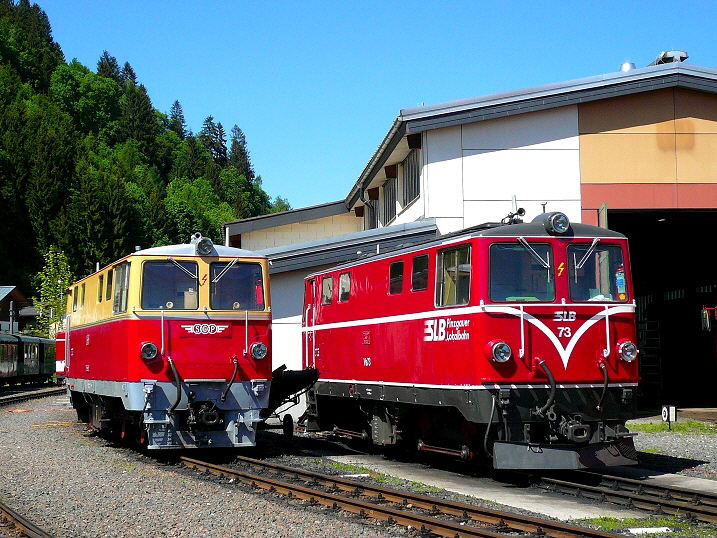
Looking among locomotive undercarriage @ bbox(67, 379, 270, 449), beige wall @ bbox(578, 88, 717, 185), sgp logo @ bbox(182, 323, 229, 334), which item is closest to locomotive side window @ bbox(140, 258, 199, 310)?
sgp logo @ bbox(182, 323, 229, 334)

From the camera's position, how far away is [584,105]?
21594mm

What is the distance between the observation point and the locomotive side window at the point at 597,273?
12023 millimetres

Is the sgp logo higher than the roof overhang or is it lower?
lower

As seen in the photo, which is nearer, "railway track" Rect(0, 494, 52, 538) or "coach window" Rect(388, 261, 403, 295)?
"railway track" Rect(0, 494, 52, 538)

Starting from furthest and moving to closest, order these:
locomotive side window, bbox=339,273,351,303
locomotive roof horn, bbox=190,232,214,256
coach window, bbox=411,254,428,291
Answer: locomotive side window, bbox=339,273,351,303 < locomotive roof horn, bbox=190,232,214,256 < coach window, bbox=411,254,428,291

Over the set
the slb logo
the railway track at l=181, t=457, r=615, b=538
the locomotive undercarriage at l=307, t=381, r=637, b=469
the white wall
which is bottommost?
the railway track at l=181, t=457, r=615, b=538

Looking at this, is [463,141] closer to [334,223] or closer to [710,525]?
[710,525]

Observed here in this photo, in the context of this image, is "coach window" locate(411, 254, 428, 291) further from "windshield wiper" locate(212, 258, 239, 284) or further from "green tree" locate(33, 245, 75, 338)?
"green tree" locate(33, 245, 75, 338)

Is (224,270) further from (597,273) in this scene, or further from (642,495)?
(642,495)

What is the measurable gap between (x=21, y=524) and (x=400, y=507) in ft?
13.7

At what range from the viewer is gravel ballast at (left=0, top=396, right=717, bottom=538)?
917 centimetres

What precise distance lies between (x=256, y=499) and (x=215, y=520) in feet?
4.45

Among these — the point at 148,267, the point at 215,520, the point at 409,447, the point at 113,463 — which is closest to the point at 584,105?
the point at 409,447

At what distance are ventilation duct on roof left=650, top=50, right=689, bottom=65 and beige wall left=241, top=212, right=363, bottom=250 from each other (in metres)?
16.2
